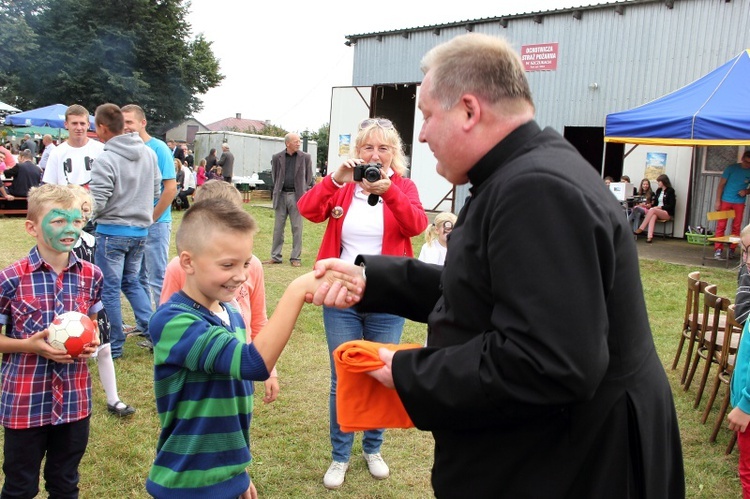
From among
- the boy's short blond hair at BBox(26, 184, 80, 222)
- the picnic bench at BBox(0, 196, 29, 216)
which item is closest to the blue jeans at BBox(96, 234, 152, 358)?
the boy's short blond hair at BBox(26, 184, 80, 222)

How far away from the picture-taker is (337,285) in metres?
2.18

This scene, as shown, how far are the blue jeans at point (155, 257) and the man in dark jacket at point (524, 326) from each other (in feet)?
17.0

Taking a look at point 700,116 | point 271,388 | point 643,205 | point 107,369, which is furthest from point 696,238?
point 271,388

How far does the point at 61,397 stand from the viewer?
2.89m

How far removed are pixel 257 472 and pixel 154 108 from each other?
138 feet

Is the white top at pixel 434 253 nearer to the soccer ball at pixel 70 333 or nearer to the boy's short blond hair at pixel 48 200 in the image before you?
the boy's short blond hair at pixel 48 200

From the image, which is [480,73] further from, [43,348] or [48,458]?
[48,458]

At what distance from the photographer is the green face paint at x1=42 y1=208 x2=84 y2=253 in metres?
3.04

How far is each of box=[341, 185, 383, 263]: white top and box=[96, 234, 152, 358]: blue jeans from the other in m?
2.80

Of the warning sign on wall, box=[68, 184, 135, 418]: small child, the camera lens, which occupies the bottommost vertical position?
box=[68, 184, 135, 418]: small child

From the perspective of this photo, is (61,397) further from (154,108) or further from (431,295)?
(154,108)

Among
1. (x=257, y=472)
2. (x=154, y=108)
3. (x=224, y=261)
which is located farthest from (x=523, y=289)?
(x=154, y=108)

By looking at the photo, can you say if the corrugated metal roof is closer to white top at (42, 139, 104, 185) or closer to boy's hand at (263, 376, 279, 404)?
white top at (42, 139, 104, 185)

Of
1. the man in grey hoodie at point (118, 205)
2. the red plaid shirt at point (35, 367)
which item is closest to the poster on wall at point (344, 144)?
the man in grey hoodie at point (118, 205)
